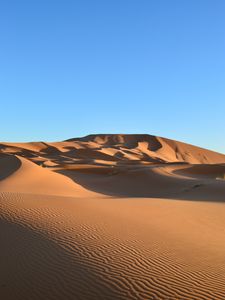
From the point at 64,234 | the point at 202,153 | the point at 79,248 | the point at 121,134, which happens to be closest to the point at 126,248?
the point at 79,248

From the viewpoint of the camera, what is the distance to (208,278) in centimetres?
460

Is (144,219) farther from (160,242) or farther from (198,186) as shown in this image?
(198,186)

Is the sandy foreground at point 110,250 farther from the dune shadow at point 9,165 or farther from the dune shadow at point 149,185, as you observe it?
the dune shadow at point 9,165

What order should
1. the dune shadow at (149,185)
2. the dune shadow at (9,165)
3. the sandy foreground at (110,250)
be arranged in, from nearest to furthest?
the sandy foreground at (110,250), the dune shadow at (149,185), the dune shadow at (9,165)

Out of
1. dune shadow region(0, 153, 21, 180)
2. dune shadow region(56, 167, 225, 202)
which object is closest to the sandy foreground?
dune shadow region(56, 167, 225, 202)

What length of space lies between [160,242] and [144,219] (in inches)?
98.8

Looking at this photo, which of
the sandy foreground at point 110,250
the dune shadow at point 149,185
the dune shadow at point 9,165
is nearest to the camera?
the sandy foreground at point 110,250

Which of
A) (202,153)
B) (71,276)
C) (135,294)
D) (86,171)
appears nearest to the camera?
(135,294)

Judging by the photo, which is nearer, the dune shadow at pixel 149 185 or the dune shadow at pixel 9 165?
the dune shadow at pixel 149 185

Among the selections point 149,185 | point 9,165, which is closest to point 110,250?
point 149,185

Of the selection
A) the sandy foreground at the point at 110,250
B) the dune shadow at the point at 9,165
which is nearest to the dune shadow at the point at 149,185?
the dune shadow at the point at 9,165

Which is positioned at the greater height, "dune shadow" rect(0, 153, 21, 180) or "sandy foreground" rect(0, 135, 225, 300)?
"sandy foreground" rect(0, 135, 225, 300)

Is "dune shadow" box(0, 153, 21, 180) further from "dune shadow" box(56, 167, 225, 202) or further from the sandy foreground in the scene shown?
the sandy foreground

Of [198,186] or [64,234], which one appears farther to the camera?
[198,186]
